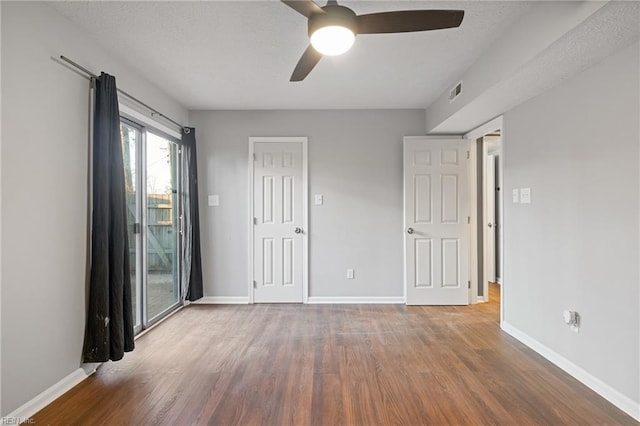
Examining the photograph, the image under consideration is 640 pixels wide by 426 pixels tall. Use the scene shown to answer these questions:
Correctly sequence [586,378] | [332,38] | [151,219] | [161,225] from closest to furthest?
[332,38] < [586,378] < [151,219] < [161,225]

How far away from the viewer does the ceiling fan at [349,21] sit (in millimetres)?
1525

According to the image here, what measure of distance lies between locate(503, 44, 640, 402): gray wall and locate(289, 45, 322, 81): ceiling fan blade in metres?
1.81

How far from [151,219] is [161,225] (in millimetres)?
237

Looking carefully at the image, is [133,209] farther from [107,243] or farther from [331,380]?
[331,380]

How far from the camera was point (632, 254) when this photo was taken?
1908 mm

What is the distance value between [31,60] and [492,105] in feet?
11.1

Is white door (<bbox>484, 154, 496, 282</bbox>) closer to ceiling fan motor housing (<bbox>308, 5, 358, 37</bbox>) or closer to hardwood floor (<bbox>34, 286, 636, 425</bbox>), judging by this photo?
hardwood floor (<bbox>34, 286, 636, 425</bbox>)

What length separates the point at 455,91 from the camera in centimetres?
318

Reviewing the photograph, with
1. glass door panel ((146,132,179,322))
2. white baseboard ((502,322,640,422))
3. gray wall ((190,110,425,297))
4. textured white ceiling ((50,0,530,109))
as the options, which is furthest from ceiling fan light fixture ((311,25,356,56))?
white baseboard ((502,322,640,422))

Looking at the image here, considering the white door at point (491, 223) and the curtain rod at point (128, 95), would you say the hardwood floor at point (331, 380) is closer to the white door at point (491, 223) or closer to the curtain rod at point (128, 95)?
the curtain rod at point (128, 95)

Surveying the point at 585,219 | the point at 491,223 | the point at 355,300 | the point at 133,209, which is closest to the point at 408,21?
the point at 585,219

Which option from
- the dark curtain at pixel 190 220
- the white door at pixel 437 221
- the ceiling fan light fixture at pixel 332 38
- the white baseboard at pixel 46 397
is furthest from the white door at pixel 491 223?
the white baseboard at pixel 46 397

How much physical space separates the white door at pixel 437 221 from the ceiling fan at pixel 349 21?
2427 millimetres

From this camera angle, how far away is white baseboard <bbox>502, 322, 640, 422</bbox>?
1.89 m
